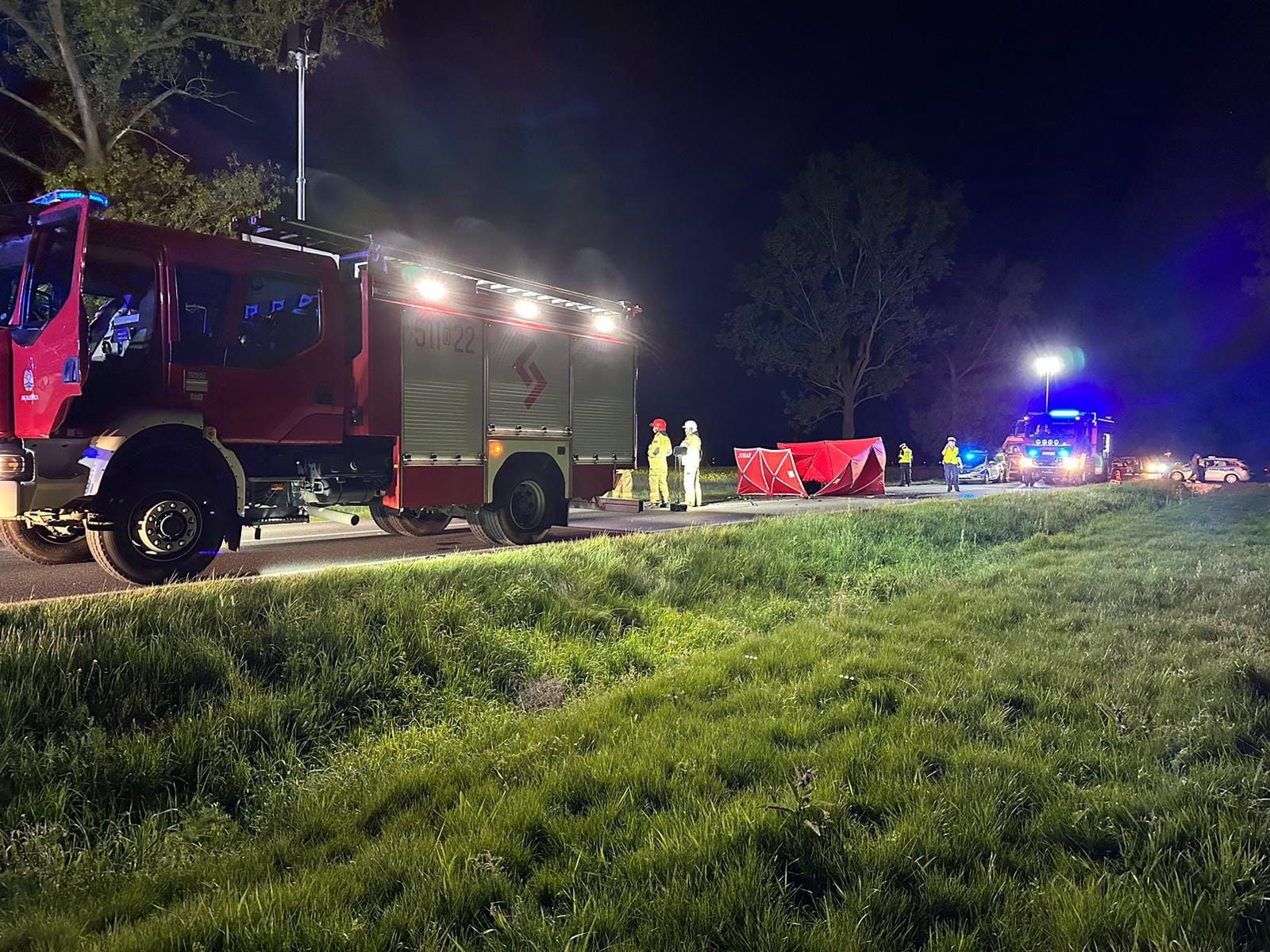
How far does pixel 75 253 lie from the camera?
665cm

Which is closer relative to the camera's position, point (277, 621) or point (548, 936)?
point (548, 936)

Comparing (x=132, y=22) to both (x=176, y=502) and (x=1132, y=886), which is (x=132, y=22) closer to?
(x=176, y=502)

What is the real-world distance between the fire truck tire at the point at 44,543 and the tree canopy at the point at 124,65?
9.09m

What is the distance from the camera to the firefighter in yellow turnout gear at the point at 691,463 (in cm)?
1609

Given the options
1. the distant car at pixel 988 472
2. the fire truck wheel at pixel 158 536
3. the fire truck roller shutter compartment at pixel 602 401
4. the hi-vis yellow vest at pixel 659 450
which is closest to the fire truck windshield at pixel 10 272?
the fire truck wheel at pixel 158 536

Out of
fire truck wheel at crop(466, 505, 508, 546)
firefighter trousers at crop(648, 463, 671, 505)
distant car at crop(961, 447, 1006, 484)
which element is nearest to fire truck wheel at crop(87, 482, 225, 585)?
fire truck wheel at crop(466, 505, 508, 546)

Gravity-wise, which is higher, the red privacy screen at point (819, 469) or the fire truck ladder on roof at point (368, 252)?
the fire truck ladder on roof at point (368, 252)

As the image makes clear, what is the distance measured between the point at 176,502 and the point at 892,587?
258 inches

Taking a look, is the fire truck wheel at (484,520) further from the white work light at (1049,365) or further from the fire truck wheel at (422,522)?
the white work light at (1049,365)

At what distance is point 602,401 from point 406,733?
7396 millimetres

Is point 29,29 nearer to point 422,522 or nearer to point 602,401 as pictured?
point 422,522

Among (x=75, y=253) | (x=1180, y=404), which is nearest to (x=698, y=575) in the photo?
(x=75, y=253)

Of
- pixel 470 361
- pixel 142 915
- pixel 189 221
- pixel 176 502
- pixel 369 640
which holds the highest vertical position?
pixel 189 221

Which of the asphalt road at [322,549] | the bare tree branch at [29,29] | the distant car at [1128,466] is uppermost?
the bare tree branch at [29,29]
